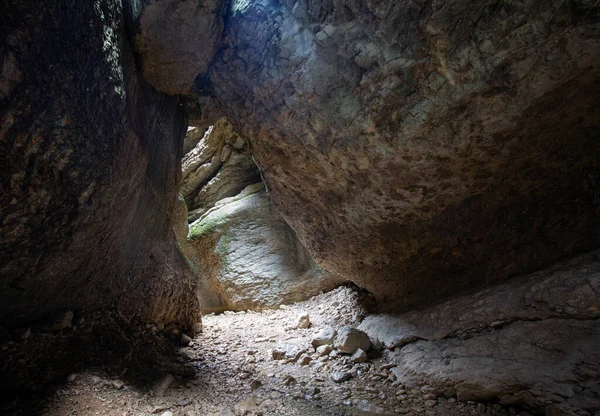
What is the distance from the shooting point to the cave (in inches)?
82.7

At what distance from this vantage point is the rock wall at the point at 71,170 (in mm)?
1902

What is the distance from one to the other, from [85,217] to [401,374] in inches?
122

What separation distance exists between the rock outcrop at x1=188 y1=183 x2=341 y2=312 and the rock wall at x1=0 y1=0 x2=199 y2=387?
3731 mm

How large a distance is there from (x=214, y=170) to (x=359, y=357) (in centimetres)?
741

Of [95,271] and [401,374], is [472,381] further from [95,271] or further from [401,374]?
[95,271]

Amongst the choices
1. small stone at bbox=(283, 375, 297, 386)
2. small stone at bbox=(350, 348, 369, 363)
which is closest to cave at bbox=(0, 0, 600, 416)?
small stone at bbox=(350, 348, 369, 363)

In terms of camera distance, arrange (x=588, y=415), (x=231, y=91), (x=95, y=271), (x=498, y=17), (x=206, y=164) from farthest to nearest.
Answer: (x=206, y=164) → (x=231, y=91) → (x=95, y=271) → (x=498, y=17) → (x=588, y=415)

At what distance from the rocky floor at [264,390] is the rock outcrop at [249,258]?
105 inches

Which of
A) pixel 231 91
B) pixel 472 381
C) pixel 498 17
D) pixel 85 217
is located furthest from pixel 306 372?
pixel 498 17

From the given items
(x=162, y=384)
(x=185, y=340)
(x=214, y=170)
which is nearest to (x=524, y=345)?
(x=162, y=384)

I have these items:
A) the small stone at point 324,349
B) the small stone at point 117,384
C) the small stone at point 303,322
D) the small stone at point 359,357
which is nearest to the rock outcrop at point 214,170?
the small stone at point 303,322

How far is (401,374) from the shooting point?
305 cm

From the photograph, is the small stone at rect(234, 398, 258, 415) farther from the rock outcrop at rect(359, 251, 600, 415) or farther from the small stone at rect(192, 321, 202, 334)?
the small stone at rect(192, 321, 202, 334)

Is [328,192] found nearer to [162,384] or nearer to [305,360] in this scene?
[305,360]
